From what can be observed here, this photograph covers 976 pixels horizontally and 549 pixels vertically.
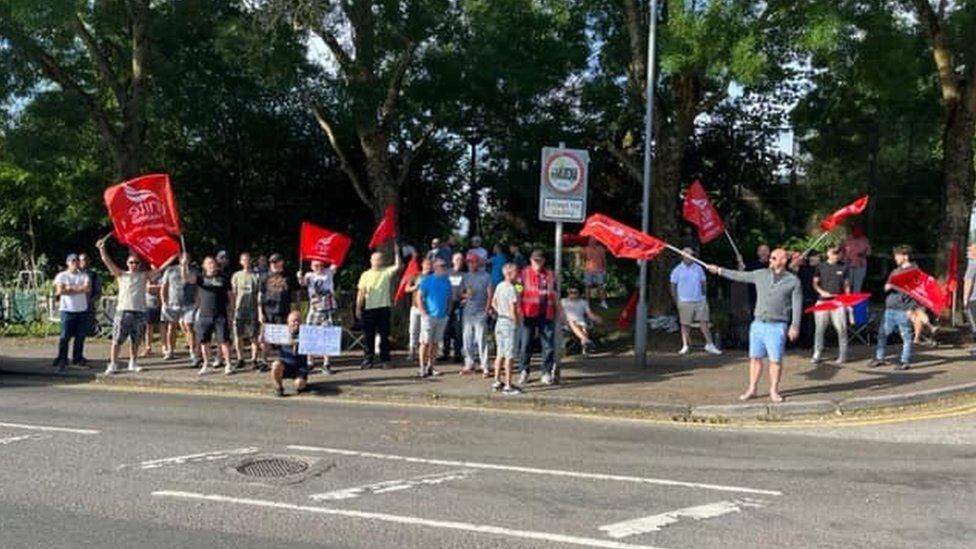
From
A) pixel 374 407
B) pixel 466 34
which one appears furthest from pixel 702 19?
pixel 374 407

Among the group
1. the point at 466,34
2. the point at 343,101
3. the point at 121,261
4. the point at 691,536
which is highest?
the point at 466,34

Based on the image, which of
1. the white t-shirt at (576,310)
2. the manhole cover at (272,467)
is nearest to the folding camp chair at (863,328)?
the white t-shirt at (576,310)

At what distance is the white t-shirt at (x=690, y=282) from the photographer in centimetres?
1450

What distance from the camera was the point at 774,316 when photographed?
10898 millimetres

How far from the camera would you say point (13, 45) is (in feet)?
56.4

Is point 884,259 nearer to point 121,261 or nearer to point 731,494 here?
point 731,494

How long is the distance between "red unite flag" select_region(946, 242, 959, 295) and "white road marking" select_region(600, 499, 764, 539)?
11.1 meters

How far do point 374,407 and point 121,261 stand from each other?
623 inches

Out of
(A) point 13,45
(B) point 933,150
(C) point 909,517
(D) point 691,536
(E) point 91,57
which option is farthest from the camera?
(B) point 933,150

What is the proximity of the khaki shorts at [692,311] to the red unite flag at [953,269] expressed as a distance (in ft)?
15.2

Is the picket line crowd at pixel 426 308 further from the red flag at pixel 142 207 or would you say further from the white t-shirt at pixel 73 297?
the red flag at pixel 142 207

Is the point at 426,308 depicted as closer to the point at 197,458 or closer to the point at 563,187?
the point at 563,187

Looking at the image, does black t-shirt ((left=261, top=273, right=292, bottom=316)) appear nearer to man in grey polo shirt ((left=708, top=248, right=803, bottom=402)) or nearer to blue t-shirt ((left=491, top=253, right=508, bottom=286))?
blue t-shirt ((left=491, top=253, right=508, bottom=286))

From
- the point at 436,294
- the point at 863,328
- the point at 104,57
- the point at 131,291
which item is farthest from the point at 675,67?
the point at 104,57
